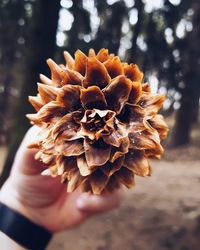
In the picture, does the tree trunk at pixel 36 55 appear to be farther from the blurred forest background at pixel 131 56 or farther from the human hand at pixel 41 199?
the human hand at pixel 41 199

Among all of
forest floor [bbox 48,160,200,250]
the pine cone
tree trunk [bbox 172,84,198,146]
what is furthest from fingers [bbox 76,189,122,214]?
tree trunk [bbox 172,84,198,146]

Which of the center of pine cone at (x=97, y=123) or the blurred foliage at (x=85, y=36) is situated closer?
the center of pine cone at (x=97, y=123)

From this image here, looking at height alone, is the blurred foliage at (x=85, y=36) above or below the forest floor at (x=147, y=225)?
above

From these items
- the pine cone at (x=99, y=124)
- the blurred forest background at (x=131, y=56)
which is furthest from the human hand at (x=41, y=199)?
the blurred forest background at (x=131, y=56)

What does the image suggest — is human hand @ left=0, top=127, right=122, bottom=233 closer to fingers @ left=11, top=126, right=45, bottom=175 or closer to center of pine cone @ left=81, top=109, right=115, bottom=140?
fingers @ left=11, top=126, right=45, bottom=175

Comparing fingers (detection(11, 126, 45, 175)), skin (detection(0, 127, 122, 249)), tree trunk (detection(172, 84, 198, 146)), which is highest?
fingers (detection(11, 126, 45, 175))

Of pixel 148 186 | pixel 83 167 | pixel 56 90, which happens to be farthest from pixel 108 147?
pixel 148 186
